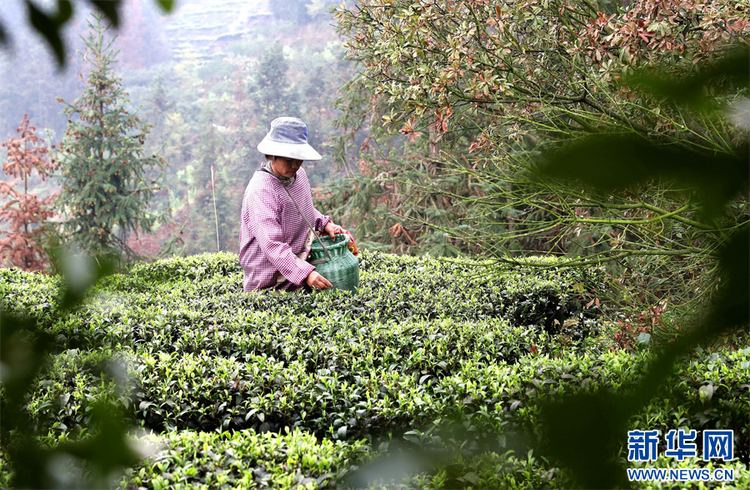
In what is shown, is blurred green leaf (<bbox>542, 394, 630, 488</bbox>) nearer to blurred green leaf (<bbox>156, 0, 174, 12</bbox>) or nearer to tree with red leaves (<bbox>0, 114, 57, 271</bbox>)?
blurred green leaf (<bbox>156, 0, 174, 12</bbox>)

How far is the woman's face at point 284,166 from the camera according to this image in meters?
→ 4.57

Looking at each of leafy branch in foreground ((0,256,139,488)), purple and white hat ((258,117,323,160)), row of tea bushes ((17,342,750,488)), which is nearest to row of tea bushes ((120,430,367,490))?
row of tea bushes ((17,342,750,488))

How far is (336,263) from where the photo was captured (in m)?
4.61

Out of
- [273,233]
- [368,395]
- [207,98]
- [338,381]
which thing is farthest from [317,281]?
[207,98]

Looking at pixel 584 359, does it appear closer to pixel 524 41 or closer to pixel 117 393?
pixel 117 393

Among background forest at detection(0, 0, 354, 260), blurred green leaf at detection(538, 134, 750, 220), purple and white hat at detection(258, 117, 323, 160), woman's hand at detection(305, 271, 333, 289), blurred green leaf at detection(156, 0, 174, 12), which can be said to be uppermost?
background forest at detection(0, 0, 354, 260)

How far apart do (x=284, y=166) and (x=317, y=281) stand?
92 cm

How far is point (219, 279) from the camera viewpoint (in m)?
5.52

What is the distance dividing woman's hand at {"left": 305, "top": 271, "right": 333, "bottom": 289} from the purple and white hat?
0.83 meters

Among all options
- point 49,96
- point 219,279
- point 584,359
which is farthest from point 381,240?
point 49,96

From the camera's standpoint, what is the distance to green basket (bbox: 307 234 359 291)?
457 centimetres

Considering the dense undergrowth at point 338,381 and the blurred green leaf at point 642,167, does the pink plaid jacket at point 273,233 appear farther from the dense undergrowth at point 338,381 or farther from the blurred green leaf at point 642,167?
the blurred green leaf at point 642,167

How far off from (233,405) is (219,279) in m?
2.69

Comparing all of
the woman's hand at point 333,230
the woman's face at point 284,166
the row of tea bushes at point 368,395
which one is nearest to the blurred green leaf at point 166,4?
the row of tea bushes at point 368,395
